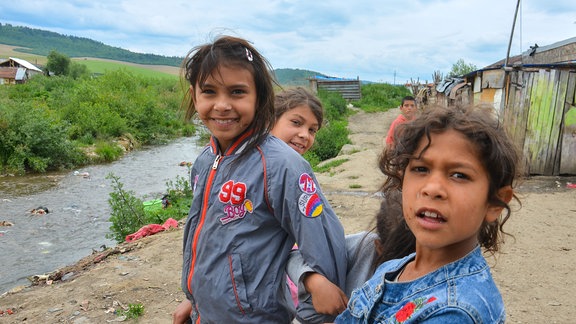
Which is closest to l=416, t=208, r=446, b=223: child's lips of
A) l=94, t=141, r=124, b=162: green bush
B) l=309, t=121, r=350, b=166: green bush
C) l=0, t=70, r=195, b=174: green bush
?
l=0, t=70, r=195, b=174: green bush

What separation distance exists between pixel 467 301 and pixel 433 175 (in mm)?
272

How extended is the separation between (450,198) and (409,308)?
244 mm

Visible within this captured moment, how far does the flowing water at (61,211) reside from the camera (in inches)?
241

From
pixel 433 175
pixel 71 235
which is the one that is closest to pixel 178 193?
pixel 71 235

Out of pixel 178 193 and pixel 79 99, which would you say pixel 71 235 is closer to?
pixel 178 193

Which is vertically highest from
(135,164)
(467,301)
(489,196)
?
(489,196)

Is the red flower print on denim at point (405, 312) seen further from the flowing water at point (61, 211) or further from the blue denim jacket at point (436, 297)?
the flowing water at point (61, 211)

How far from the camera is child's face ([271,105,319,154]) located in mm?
2457

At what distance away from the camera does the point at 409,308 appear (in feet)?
3.12

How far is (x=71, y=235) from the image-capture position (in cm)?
718

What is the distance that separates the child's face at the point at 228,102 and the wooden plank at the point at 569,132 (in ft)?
24.9

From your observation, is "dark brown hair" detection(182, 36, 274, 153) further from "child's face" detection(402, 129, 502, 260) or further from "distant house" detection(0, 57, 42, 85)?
"distant house" detection(0, 57, 42, 85)

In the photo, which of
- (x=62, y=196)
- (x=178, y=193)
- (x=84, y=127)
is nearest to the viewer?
(x=178, y=193)

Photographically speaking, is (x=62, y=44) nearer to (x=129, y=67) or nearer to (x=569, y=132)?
(x=129, y=67)
